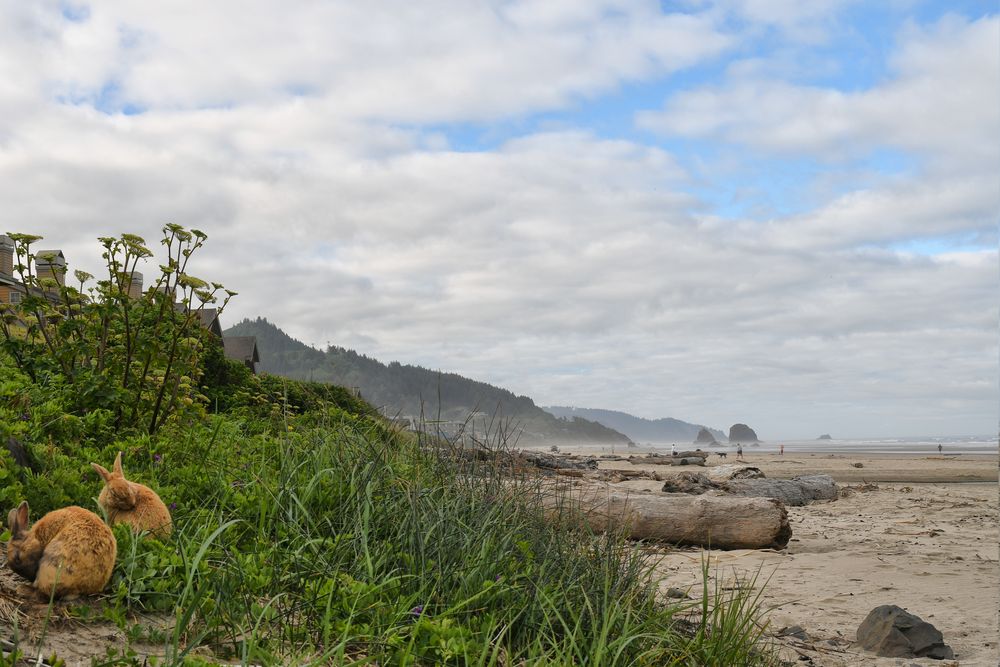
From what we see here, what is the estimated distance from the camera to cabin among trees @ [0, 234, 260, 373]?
6961 millimetres

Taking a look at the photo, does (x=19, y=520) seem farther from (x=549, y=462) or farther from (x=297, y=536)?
(x=549, y=462)

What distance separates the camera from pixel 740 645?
438cm

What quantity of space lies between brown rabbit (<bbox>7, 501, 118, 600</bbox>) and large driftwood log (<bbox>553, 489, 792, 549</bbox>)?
6574 mm

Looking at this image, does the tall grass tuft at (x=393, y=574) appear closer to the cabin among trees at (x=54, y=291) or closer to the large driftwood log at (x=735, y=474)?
the cabin among trees at (x=54, y=291)

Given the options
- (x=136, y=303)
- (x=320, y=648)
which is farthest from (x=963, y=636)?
(x=136, y=303)

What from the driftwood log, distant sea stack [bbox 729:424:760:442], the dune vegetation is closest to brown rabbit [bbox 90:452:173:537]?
the dune vegetation

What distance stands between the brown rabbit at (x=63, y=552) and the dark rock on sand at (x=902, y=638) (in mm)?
5326

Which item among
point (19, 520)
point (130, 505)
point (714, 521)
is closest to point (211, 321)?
point (130, 505)

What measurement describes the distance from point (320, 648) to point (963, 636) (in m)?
5.32

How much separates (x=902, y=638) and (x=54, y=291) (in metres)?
12.3

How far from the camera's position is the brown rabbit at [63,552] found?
3533 millimetres

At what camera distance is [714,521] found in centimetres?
958

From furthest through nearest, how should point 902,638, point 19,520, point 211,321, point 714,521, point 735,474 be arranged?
1. point 735,474
2. point 714,521
3. point 211,321
4. point 902,638
5. point 19,520

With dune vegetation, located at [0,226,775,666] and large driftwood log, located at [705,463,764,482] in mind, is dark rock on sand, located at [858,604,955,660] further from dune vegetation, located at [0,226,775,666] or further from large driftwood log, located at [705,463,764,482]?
large driftwood log, located at [705,463,764,482]
